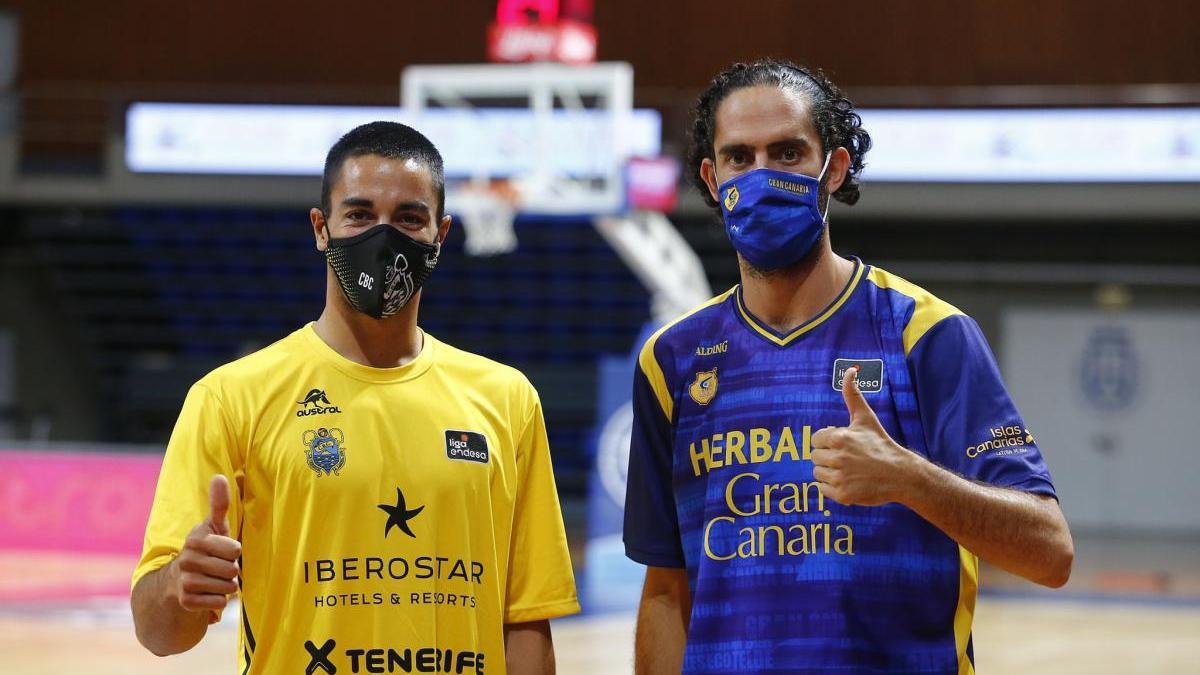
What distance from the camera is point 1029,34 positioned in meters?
18.5

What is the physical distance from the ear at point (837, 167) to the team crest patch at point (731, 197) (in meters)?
0.22

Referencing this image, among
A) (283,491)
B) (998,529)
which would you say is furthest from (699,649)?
(283,491)

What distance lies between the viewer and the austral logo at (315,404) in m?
2.76

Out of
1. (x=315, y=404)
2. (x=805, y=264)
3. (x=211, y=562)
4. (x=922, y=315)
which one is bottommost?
(x=211, y=562)

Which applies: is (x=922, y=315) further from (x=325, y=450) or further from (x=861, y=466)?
(x=325, y=450)

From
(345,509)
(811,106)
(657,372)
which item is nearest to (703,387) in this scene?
(657,372)

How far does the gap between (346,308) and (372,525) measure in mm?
455

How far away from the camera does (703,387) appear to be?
278 centimetres

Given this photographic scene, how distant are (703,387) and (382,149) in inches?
32.2

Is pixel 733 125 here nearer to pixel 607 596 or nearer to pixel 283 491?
pixel 283 491

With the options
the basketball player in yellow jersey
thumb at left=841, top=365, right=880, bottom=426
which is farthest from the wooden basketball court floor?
thumb at left=841, top=365, right=880, bottom=426

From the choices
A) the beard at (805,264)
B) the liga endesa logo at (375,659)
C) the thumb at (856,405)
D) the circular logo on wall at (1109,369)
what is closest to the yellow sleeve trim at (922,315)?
the beard at (805,264)

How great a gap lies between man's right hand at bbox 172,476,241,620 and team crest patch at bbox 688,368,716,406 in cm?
95

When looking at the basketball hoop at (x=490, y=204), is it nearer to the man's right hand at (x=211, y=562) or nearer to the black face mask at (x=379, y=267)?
the black face mask at (x=379, y=267)
